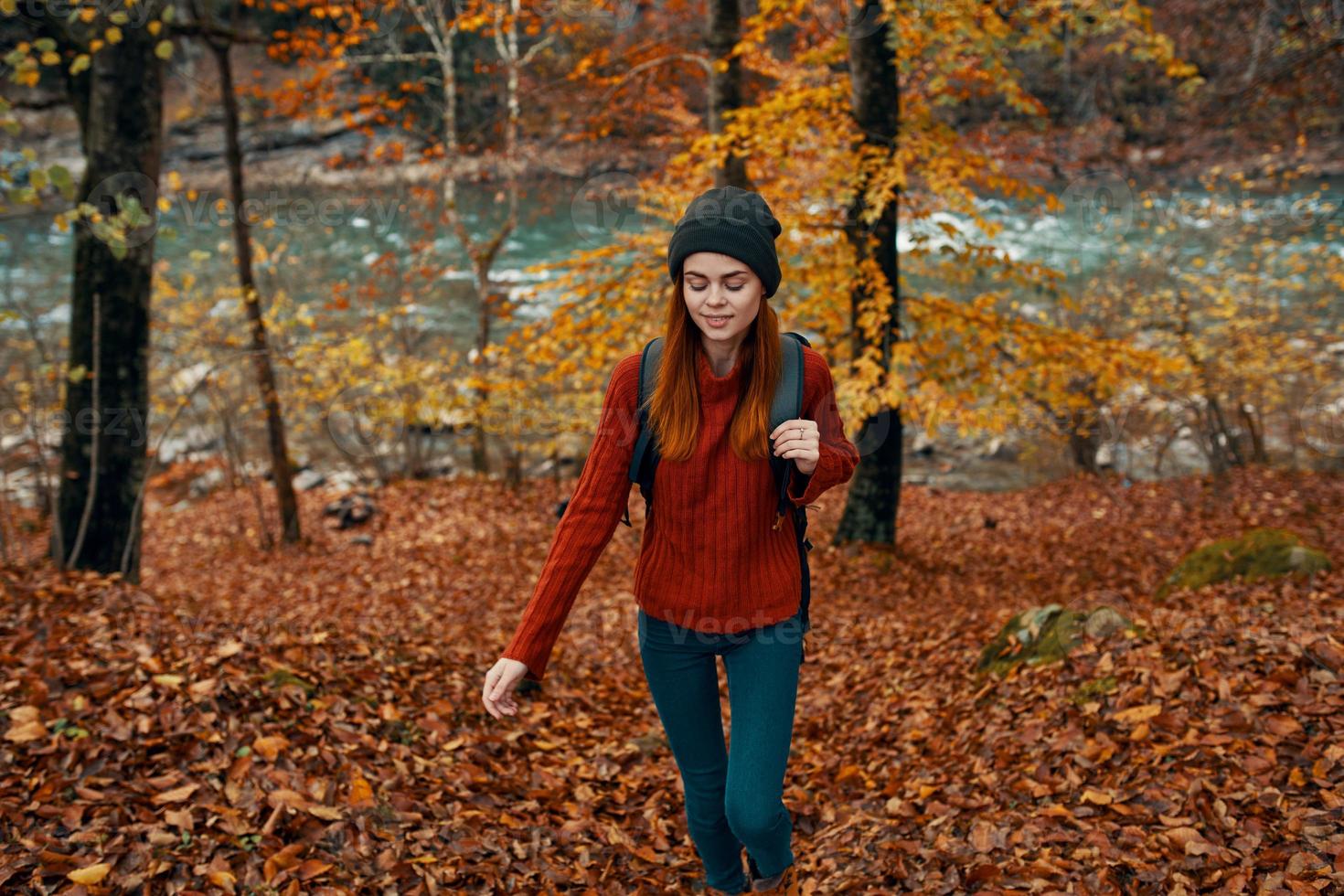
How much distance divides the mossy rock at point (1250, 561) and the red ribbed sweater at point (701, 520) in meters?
5.33

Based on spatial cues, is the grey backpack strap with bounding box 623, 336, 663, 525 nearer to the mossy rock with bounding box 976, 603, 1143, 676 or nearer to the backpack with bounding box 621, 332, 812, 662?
the backpack with bounding box 621, 332, 812, 662

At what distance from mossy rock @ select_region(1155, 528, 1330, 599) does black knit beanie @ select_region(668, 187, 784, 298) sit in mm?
5683

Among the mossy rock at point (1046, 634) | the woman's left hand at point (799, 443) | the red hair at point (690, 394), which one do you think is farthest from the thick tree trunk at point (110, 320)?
the mossy rock at point (1046, 634)

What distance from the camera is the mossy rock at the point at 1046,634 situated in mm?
4992

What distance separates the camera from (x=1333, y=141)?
83.2 feet

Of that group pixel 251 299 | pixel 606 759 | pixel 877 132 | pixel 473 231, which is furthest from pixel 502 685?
pixel 473 231

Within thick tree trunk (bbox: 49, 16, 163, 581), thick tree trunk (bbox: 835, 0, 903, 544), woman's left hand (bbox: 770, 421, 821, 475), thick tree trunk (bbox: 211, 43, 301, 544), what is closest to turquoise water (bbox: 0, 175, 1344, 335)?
thick tree trunk (bbox: 211, 43, 301, 544)

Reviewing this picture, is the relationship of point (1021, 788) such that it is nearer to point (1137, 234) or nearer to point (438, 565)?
point (438, 565)

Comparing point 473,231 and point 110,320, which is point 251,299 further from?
point 473,231

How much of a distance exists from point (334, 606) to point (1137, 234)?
22176 millimetres

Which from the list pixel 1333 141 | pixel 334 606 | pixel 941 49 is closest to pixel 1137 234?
pixel 1333 141

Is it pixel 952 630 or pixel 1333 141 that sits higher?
pixel 1333 141

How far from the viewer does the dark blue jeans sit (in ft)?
8.79

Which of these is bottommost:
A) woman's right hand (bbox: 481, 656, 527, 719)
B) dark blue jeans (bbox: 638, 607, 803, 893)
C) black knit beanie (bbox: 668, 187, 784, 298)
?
dark blue jeans (bbox: 638, 607, 803, 893)
